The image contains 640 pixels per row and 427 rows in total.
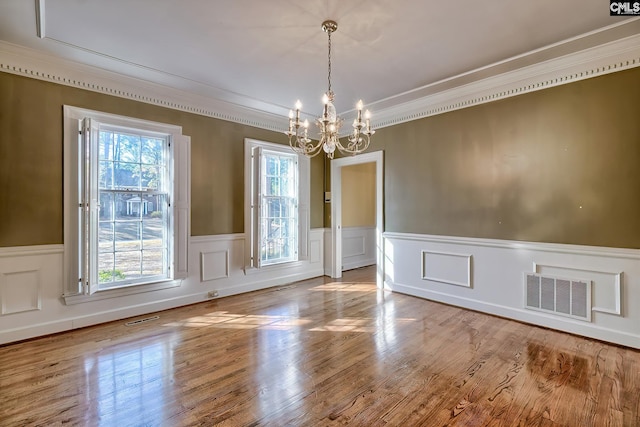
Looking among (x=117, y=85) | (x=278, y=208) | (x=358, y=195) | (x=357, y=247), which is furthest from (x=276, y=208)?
(x=117, y=85)

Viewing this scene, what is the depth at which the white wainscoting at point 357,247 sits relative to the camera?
643 cm

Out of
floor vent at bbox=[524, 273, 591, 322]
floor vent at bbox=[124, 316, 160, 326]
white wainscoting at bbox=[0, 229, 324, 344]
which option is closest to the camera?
white wainscoting at bbox=[0, 229, 324, 344]

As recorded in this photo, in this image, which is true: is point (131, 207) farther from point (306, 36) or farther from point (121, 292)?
point (306, 36)

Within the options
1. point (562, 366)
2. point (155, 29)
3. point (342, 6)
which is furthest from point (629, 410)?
point (155, 29)

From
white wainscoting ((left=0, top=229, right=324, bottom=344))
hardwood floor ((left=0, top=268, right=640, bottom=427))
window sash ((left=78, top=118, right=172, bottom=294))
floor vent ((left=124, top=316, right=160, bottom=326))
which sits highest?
window sash ((left=78, top=118, right=172, bottom=294))

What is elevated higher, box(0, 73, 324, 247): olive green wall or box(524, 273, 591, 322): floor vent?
box(0, 73, 324, 247): olive green wall

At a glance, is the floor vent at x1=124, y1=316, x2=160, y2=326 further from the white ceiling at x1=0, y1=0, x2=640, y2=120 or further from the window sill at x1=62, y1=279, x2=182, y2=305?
the white ceiling at x1=0, y1=0, x2=640, y2=120

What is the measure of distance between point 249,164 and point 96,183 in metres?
1.92

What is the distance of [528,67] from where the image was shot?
10.7 feet

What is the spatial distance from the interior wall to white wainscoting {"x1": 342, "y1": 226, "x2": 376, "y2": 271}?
0.14 metres

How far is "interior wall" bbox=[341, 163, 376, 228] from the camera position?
643 cm

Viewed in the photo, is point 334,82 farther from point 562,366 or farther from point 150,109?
point 562,366

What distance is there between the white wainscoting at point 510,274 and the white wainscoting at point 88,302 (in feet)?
7.22

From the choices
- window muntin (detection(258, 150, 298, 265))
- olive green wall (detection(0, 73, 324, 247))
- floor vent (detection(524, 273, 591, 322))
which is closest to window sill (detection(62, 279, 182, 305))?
olive green wall (detection(0, 73, 324, 247))
